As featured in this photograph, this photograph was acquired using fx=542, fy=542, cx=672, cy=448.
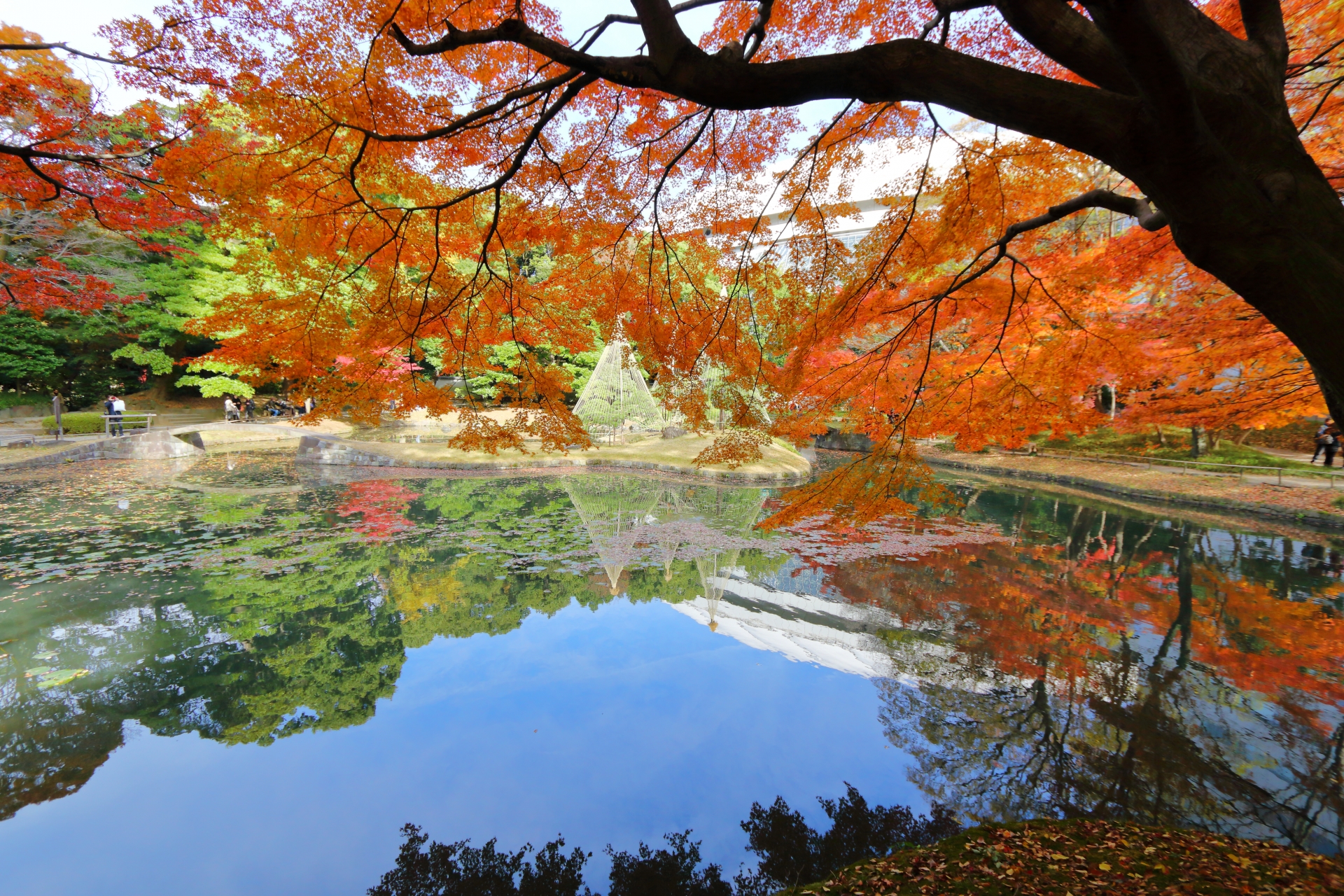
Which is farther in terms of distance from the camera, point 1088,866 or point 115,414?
point 115,414

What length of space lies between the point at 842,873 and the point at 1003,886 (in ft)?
2.19

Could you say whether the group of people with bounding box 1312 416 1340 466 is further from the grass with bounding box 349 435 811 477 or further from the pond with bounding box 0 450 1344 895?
the grass with bounding box 349 435 811 477

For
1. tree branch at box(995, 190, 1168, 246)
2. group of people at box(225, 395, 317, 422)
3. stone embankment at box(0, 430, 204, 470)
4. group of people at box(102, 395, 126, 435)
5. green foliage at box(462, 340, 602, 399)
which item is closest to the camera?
tree branch at box(995, 190, 1168, 246)

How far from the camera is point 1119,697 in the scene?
418 centimetres

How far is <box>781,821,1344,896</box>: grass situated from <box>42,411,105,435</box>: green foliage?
20692 mm

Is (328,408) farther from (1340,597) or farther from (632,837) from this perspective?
(1340,597)

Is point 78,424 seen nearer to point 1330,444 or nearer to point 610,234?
point 610,234

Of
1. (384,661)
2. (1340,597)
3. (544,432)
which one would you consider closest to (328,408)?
(544,432)

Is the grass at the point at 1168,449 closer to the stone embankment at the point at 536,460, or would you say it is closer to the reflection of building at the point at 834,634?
the stone embankment at the point at 536,460

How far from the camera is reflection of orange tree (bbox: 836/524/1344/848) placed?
3.15m

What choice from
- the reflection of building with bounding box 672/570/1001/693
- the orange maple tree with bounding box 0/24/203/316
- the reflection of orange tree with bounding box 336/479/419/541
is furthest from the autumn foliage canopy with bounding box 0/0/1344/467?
the reflection of orange tree with bounding box 336/479/419/541

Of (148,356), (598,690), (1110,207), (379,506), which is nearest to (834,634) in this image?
(598,690)

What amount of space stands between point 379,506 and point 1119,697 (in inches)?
416

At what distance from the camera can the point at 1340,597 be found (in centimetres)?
625
